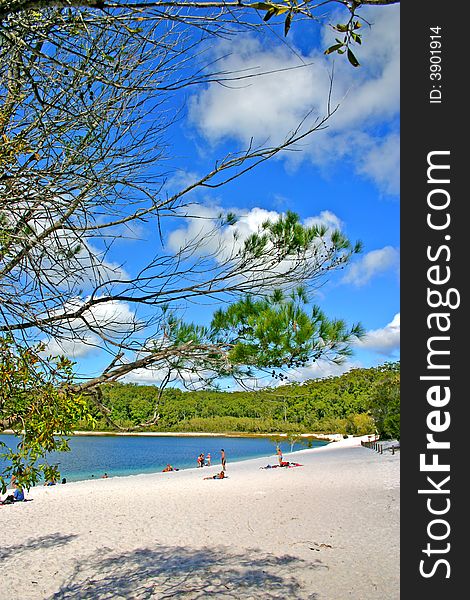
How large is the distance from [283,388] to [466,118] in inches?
77.8

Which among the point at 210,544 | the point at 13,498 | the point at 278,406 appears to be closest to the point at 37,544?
the point at 210,544

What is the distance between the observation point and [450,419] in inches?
119

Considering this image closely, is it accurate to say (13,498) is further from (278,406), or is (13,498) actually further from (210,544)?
(278,406)

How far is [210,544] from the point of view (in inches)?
372

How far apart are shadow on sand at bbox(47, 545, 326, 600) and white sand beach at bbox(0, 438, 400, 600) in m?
0.02

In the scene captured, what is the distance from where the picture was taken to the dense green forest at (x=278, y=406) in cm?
347

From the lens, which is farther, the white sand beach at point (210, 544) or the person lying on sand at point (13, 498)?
the person lying on sand at point (13, 498)

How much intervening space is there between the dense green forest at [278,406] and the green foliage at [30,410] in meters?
0.27

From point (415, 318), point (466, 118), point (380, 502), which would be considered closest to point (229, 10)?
point (466, 118)

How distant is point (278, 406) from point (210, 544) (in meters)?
6.71

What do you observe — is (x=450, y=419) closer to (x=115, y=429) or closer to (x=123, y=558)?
(x=115, y=429)

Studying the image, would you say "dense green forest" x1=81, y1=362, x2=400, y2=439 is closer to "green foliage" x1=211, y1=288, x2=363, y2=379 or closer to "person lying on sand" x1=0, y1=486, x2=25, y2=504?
"green foliage" x1=211, y1=288, x2=363, y2=379

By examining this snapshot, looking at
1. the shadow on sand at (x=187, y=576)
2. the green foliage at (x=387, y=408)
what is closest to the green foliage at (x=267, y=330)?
the shadow on sand at (x=187, y=576)

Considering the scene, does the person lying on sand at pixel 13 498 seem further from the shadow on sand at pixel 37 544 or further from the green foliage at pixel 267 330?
the green foliage at pixel 267 330
